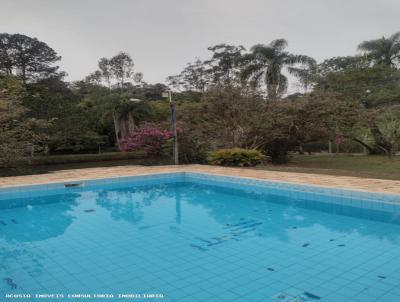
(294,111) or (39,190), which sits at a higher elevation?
(294,111)

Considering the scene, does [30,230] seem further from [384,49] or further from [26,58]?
[26,58]

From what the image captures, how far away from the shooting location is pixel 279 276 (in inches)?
147

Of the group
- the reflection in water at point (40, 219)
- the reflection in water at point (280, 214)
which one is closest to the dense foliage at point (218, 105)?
the reflection in water at point (40, 219)

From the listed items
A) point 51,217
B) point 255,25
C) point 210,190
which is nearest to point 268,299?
point 51,217

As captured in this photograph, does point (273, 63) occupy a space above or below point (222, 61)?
below

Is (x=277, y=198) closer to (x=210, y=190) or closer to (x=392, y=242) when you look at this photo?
(x=210, y=190)

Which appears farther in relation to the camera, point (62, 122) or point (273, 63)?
point (273, 63)

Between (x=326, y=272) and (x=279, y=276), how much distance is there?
52 centimetres

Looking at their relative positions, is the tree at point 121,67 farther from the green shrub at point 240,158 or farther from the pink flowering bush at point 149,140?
the green shrub at point 240,158

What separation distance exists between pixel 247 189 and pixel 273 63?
1492cm

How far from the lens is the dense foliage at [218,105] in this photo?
14000mm

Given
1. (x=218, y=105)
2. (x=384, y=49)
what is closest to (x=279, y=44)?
(x=384, y=49)

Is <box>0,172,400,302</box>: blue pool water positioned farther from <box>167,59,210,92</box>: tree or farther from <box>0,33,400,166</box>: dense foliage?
<box>167,59,210,92</box>: tree

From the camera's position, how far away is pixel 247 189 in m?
9.00
